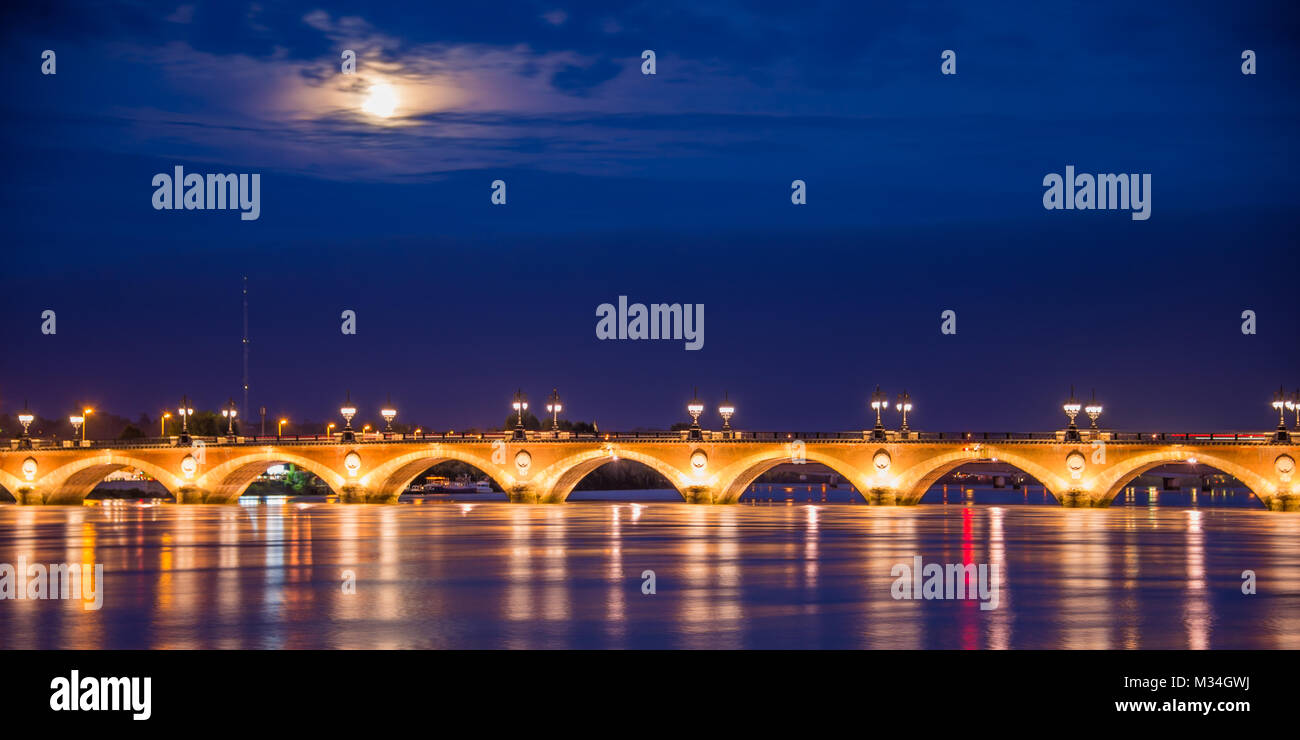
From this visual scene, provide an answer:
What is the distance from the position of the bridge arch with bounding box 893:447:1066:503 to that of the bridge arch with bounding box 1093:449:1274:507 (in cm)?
197

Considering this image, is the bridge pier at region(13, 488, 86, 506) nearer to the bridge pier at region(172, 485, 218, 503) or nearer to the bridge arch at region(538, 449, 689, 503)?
the bridge pier at region(172, 485, 218, 503)

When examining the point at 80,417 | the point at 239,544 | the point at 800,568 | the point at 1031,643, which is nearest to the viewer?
the point at 1031,643

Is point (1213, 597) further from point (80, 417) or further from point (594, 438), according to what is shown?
point (80, 417)

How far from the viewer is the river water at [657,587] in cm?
2327

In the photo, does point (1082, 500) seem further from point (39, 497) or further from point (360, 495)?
point (39, 497)

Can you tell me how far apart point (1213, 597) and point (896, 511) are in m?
43.1

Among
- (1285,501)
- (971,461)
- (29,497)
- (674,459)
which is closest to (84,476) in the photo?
(29,497)

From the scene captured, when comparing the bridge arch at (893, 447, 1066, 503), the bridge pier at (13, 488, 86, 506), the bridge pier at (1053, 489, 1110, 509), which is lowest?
the bridge pier at (13, 488, 86, 506)

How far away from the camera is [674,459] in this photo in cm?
7794

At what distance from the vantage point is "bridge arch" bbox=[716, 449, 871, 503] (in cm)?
7469

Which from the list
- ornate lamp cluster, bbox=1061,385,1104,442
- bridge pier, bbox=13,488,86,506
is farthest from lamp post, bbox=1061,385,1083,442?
bridge pier, bbox=13,488,86,506

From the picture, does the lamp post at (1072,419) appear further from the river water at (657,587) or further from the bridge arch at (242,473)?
the bridge arch at (242,473)
